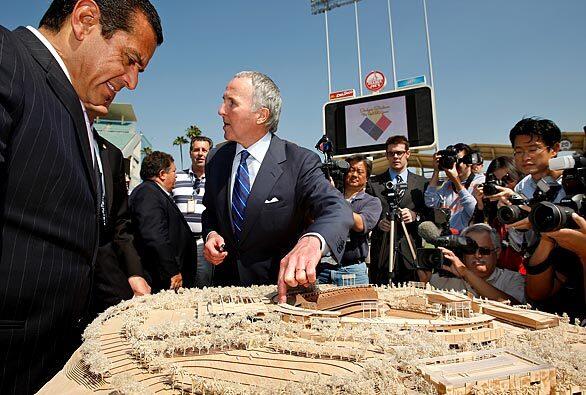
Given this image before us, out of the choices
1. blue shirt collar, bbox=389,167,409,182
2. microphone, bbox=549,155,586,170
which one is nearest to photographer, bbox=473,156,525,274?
microphone, bbox=549,155,586,170

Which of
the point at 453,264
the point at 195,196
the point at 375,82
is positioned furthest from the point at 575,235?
the point at 375,82

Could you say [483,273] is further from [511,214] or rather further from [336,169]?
[336,169]

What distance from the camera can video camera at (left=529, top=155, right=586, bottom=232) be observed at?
2.73 m

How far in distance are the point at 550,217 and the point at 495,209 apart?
2.01m

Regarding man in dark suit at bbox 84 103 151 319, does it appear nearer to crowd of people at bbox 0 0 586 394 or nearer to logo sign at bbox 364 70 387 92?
crowd of people at bbox 0 0 586 394

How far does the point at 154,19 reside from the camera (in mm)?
2018

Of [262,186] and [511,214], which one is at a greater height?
[262,186]

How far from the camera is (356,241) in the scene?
4.80 metres

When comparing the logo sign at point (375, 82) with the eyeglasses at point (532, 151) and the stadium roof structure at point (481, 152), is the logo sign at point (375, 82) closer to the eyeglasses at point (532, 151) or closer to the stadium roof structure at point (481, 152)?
the stadium roof structure at point (481, 152)

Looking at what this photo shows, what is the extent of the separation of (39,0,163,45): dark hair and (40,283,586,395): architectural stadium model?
52.9 inches

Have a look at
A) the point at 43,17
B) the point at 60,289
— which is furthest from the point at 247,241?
the point at 43,17

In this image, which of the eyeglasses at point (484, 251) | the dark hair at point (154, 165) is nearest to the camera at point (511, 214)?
the eyeglasses at point (484, 251)

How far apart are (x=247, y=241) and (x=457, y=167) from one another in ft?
13.7

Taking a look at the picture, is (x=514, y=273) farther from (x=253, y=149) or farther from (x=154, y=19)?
(x=154, y=19)
